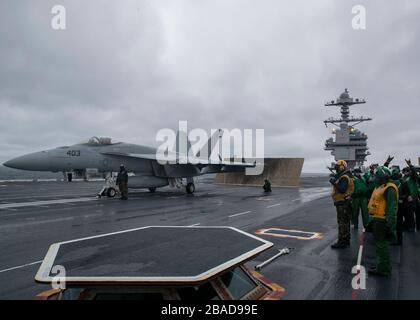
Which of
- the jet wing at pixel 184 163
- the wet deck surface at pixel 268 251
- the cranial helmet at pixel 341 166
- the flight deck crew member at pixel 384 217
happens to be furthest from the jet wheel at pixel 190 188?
the flight deck crew member at pixel 384 217

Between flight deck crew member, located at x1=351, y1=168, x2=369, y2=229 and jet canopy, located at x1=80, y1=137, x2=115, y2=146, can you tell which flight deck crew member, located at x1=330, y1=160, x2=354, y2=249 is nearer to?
flight deck crew member, located at x1=351, y1=168, x2=369, y2=229

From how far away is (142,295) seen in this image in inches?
107

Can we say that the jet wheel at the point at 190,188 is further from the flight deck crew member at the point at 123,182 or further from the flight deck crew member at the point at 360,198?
the flight deck crew member at the point at 360,198

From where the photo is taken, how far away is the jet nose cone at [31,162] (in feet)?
57.8

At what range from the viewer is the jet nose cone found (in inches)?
694

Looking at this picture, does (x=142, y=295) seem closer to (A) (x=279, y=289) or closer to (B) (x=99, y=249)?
(B) (x=99, y=249)

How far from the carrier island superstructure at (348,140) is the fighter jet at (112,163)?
50.6 meters

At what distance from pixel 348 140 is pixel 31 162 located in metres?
64.6

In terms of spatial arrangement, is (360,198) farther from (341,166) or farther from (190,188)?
(190,188)

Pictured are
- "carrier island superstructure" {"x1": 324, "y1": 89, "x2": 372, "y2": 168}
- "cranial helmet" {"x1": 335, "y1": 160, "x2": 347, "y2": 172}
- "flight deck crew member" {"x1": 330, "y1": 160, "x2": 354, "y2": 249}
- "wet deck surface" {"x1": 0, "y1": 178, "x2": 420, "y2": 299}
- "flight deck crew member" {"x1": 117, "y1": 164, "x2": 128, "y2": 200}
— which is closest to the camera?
"wet deck surface" {"x1": 0, "y1": 178, "x2": 420, "y2": 299}

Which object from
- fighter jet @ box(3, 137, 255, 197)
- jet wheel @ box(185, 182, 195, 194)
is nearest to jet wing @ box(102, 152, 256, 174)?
fighter jet @ box(3, 137, 255, 197)
